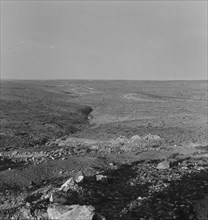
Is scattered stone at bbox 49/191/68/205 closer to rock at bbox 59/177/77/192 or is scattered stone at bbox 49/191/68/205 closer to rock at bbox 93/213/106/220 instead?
rock at bbox 59/177/77/192

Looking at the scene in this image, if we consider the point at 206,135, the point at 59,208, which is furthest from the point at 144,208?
the point at 206,135

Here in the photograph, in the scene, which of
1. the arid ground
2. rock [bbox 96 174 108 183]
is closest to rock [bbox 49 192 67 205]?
the arid ground

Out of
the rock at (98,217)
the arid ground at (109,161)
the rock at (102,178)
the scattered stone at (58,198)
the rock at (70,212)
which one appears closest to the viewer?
the rock at (70,212)

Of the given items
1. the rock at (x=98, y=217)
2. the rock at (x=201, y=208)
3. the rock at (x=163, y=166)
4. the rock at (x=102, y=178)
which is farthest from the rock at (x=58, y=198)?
the rock at (x=163, y=166)

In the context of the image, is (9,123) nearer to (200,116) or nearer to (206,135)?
(206,135)

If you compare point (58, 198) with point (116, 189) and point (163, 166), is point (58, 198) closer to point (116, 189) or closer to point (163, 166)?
point (116, 189)

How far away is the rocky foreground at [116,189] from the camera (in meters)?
12.7

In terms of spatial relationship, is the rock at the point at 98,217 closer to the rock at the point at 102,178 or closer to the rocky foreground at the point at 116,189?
the rocky foreground at the point at 116,189

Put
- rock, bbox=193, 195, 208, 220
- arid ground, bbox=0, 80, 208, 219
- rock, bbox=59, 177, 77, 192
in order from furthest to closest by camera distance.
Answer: rock, bbox=59, 177, 77, 192 → arid ground, bbox=0, 80, 208, 219 → rock, bbox=193, 195, 208, 220

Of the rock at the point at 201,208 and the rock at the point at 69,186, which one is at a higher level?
the rock at the point at 69,186

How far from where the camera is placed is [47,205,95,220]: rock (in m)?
11.4

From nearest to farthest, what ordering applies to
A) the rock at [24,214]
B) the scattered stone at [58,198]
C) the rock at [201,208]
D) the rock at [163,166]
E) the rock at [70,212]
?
the rock at [70,212] < the rock at [24,214] < the rock at [201,208] < the scattered stone at [58,198] < the rock at [163,166]

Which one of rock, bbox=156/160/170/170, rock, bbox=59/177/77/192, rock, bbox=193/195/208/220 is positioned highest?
rock, bbox=59/177/77/192

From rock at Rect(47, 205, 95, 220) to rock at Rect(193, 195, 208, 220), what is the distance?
13.3 ft
